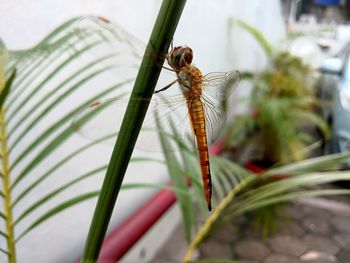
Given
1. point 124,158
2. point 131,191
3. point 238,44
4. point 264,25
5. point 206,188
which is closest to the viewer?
point 124,158

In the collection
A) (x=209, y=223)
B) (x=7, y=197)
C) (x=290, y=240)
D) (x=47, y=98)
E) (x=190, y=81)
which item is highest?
(x=190, y=81)

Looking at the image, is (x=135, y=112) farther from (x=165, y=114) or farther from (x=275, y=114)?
(x=275, y=114)

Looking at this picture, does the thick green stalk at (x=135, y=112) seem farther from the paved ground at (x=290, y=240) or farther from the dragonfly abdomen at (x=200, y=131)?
the paved ground at (x=290, y=240)

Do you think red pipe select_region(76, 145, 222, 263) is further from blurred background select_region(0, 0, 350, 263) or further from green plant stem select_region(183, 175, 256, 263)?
green plant stem select_region(183, 175, 256, 263)

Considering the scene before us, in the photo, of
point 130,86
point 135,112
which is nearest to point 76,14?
point 130,86

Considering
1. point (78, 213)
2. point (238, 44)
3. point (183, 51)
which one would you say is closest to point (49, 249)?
point (78, 213)

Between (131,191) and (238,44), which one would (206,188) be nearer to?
(131,191)
